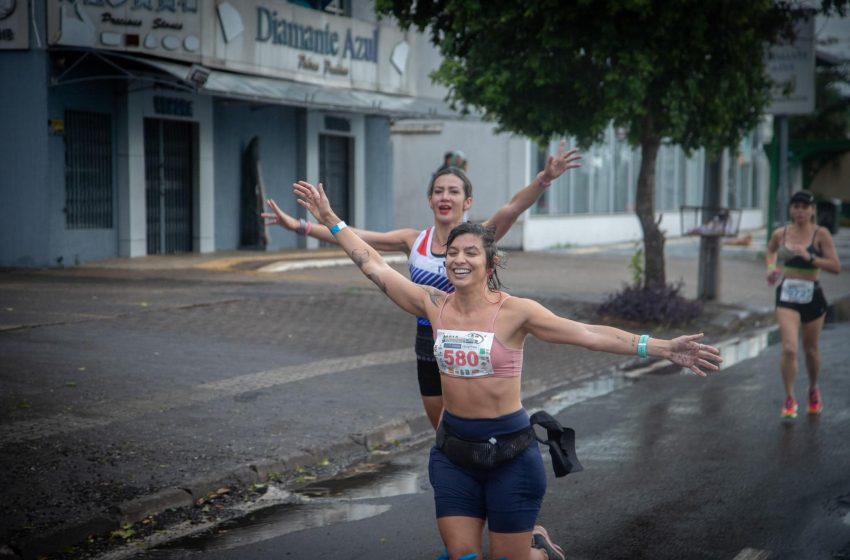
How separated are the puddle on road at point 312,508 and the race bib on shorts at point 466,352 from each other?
2057mm

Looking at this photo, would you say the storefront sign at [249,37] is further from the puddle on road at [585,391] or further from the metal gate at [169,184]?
the puddle on road at [585,391]

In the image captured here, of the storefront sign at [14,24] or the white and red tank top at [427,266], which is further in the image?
the storefront sign at [14,24]

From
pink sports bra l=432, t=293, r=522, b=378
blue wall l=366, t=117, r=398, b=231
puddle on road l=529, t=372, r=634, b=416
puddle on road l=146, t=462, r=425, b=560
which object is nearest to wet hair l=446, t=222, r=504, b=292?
pink sports bra l=432, t=293, r=522, b=378

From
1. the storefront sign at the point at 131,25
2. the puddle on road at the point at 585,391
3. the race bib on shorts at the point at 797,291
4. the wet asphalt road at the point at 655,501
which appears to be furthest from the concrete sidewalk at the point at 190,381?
the storefront sign at the point at 131,25

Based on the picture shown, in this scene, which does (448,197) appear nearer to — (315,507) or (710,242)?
(315,507)

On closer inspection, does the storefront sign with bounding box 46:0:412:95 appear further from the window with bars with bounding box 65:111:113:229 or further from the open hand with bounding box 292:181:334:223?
the open hand with bounding box 292:181:334:223

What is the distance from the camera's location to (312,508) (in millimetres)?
6957

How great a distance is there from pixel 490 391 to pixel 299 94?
1772 cm

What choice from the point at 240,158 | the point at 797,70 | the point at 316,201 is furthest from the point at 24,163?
the point at 797,70

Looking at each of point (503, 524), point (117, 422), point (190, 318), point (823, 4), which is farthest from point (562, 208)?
point (503, 524)

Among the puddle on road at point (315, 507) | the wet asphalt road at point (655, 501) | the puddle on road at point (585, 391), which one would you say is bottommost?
the puddle on road at point (585, 391)

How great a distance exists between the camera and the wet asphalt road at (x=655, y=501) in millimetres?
6066

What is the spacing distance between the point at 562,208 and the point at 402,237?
26.6m

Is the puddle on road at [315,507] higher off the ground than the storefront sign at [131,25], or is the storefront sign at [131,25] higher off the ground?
the storefront sign at [131,25]
